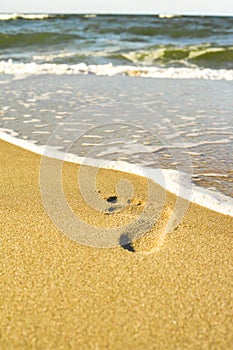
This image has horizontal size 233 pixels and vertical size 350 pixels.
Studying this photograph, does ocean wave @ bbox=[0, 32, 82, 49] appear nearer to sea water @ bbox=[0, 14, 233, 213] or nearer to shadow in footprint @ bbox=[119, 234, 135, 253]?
sea water @ bbox=[0, 14, 233, 213]

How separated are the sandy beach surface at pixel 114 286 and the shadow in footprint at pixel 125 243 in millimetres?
13

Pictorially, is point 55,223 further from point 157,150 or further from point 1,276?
point 157,150

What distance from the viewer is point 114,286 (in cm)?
155

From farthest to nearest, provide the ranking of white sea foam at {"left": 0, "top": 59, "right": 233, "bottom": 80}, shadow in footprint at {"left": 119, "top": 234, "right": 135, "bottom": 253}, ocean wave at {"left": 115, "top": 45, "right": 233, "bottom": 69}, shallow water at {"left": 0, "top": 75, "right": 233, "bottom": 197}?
1. ocean wave at {"left": 115, "top": 45, "right": 233, "bottom": 69}
2. white sea foam at {"left": 0, "top": 59, "right": 233, "bottom": 80}
3. shallow water at {"left": 0, "top": 75, "right": 233, "bottom": 197}
4. shadow in footprint at {"left": 119, "top": 234, "right": 135, "bottom": 253}

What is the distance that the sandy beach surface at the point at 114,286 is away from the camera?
51.8 inches

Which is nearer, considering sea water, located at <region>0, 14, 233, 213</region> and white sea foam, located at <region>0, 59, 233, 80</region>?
sea water, located at <region>0, 14, 233, 213</region>

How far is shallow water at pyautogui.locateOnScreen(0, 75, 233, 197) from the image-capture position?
3.14m

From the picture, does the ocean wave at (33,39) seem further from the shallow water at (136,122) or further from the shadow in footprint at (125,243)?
the shadow in footprint at (125,243)

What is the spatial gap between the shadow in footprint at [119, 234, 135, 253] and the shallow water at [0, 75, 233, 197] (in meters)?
0.89

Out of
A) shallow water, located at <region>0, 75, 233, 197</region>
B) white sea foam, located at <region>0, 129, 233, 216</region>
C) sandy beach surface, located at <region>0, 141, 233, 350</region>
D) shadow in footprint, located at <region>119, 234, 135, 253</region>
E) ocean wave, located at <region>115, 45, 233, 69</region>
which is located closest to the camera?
sandy beach surface, located at <region>0, 141, 233, 350</region>

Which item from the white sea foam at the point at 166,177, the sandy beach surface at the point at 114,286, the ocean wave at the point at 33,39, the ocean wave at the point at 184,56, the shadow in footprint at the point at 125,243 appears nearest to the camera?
the sandy beach surface at the point at 114,286

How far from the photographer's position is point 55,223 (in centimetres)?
201

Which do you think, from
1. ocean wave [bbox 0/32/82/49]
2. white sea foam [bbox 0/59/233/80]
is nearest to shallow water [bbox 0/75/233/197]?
white sea foam [bbox 0/59/233/80]

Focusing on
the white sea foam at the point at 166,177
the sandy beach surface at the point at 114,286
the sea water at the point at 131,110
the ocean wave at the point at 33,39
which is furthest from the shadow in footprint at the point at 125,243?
the ocean wave at the point at 33,39
